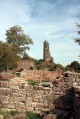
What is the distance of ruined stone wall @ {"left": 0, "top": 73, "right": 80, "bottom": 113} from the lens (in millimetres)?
15555

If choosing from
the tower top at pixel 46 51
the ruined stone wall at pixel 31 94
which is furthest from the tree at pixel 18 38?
the ruined stone wall at pixel 31 94

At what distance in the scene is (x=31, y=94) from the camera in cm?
1574

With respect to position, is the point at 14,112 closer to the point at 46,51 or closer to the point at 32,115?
the point at 32,115

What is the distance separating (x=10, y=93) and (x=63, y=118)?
302 centimetres

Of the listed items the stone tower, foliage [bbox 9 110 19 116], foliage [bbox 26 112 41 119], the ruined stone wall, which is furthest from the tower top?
foliage [bbox 26 112 41 119]

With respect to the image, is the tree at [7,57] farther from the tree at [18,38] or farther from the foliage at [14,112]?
the foliage at [14,112]

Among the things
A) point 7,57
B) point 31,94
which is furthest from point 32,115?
point 7,57

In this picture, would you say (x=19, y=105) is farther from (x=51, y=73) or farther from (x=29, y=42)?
(x=29, y=42)

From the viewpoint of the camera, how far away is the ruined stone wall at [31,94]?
51.0 ft

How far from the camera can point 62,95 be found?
51.5 feet

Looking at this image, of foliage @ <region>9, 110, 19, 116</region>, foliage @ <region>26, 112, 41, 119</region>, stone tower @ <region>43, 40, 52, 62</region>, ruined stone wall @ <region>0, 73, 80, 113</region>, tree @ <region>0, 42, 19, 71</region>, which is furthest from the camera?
stone tower @ <region>43, 40, 52, 62</region>

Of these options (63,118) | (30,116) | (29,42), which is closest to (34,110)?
(30,116)

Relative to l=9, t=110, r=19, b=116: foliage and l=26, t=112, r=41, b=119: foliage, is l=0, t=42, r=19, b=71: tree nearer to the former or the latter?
l=9, t=110, r=19, b=116: foliage

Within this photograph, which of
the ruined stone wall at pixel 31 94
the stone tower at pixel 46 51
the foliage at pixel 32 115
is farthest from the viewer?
the stone tower at pixel 46 51
